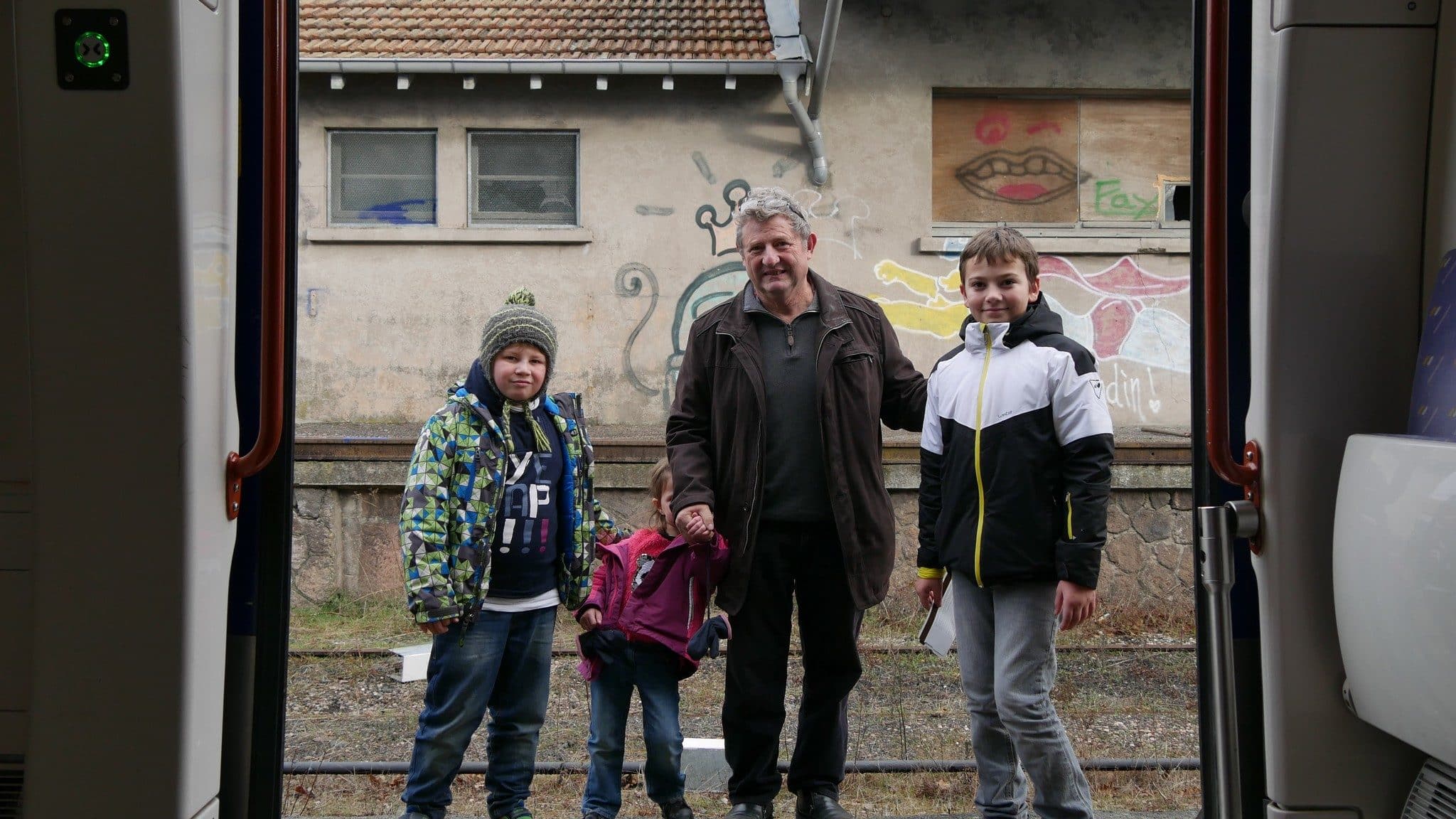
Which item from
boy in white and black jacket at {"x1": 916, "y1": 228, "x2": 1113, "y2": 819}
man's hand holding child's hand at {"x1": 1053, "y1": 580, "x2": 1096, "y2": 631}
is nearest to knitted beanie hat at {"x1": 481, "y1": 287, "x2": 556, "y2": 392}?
boy in white and black jacket at {"x1": 916, "y1": 228, "x2": 1113, "y2": 819}

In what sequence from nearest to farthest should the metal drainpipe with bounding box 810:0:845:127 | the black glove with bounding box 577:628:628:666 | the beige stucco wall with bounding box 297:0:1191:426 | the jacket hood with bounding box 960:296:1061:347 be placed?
the jacket hood with bounding box 960:296:1061:347
the black glove with bounding box 577:628:628:666
the metal drainpipe with bounding box 810:0:845:127
the beige stucco wall with bounding box 297:0:1191:426

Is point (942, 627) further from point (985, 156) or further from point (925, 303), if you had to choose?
point (985, 156)

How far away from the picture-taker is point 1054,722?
3344 mm

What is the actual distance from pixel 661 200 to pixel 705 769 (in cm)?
704

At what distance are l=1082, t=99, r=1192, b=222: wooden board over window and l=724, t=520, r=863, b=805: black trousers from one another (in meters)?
8.39

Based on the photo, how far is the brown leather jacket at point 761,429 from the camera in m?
3.73

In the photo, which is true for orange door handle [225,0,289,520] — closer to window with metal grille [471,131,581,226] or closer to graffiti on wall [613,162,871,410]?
graffiti on wall [613,162,871,410]

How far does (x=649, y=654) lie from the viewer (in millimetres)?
3975

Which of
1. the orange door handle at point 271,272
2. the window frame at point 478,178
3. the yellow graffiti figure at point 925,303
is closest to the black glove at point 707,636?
the orange door handle at point 271,272

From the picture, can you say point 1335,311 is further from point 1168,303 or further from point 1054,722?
point 1168,303

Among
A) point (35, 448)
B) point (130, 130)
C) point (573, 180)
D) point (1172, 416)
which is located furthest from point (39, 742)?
point (1172, 416)

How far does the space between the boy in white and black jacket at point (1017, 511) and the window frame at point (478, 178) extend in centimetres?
782

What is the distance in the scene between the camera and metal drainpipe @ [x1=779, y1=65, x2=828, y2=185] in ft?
34.3

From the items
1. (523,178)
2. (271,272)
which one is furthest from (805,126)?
(271,272)
